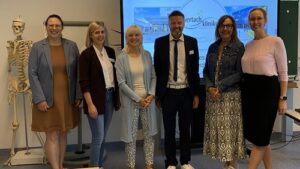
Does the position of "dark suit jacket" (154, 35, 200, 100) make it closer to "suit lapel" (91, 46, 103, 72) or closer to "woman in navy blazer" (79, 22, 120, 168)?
"woman in navy blazer" (79, 22, 120, 168)

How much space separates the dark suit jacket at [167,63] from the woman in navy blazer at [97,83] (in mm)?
431

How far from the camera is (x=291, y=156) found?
418 centimetres

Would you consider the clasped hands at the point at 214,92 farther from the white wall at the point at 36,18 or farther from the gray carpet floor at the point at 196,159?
the white wall at the point at 36,18

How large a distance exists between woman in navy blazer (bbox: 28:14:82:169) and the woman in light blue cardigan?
0.44 metres

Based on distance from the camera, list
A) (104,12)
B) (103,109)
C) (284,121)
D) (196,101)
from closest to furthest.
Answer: (103,109) → (196,101) → (104,12) → (284,121)

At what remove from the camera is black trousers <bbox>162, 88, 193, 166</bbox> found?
11.2ft

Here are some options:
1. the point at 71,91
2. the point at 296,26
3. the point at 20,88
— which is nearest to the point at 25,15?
the point at 20,88

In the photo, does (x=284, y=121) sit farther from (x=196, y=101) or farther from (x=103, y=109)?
(x=103, y=109)

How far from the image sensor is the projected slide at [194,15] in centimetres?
411

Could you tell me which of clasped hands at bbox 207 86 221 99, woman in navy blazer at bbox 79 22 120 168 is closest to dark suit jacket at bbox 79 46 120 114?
woman in navy blazer at bbox 79 22 120 168

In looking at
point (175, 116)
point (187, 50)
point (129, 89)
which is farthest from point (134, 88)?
point (187, 50)

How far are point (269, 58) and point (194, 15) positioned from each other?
4.83 ft

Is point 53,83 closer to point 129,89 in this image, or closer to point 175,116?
point 129,89

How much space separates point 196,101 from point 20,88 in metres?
1.95
